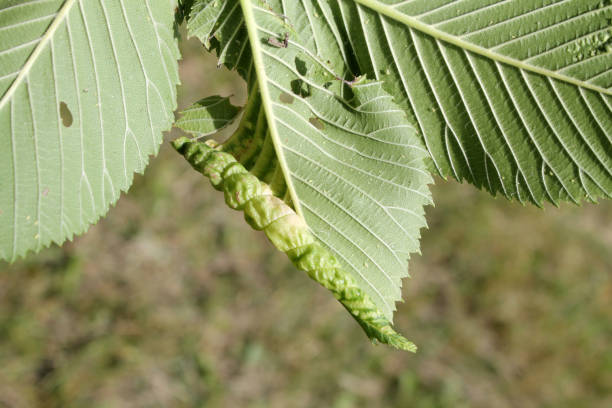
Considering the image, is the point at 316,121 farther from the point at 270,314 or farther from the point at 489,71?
the point at 270,314

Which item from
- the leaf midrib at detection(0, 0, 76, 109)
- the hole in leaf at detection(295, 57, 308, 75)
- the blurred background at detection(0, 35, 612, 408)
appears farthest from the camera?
the blurred background at detection(0, 35, 612, 408)

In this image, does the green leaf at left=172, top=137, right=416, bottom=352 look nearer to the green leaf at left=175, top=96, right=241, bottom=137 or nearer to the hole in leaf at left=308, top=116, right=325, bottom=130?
the green leaf at left=175, top=96, right=241, bottom=137

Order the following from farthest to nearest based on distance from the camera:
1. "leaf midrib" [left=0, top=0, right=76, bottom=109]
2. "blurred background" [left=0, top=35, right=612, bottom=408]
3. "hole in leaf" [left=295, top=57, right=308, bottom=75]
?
1. "blurred background" [left=0, top=35, right=612, bottom=408]
2. "hole in leaf" [left=295, top=57, right=308, bottom=75]
3. "leaf midrib" [left=0, top=0, right=76, bottom=109]

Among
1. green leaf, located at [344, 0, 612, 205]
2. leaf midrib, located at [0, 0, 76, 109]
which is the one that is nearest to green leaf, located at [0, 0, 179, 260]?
leaf midrib, located at [0, 0, 76, 109]

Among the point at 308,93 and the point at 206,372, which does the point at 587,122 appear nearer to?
the point at 308,93

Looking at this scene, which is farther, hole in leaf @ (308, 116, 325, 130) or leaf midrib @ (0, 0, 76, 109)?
hole in leaf @ (308, 116, 325, 130)

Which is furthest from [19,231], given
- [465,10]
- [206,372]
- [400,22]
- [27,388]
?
[206,372]

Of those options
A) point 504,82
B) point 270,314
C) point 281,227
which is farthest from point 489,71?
point 270,314
